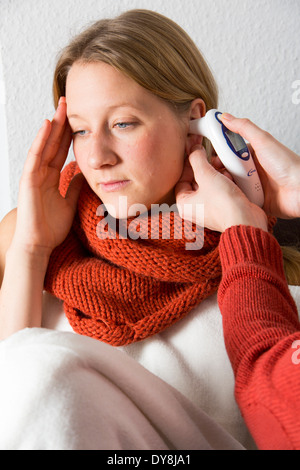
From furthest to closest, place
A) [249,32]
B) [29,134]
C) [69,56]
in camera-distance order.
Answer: [29,134], [249,32], [69,56]

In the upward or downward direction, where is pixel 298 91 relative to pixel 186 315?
upward

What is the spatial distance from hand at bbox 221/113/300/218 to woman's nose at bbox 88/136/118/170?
9.3 inches

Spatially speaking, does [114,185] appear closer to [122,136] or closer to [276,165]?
[122,136]

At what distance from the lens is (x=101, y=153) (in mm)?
932

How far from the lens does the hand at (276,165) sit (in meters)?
0.97

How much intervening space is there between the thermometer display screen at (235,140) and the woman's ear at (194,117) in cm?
8

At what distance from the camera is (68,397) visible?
0.57 metres

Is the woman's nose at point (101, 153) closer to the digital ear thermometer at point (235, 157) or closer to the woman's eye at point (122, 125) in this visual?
the woman's eye at point (122, 125)

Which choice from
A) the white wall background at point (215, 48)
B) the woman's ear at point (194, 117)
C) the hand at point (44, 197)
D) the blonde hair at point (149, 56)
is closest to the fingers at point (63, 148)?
the hand at point (44, 197)

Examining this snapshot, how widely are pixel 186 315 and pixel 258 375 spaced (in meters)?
0.38

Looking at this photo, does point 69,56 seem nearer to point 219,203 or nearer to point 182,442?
point 219,203

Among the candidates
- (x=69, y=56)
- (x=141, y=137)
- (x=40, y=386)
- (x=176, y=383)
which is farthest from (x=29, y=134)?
(x=40, y=386)

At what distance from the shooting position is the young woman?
94cm

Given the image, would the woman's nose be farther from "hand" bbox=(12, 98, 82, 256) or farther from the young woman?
"hand" bbox=(12, 98, 82, 256)
